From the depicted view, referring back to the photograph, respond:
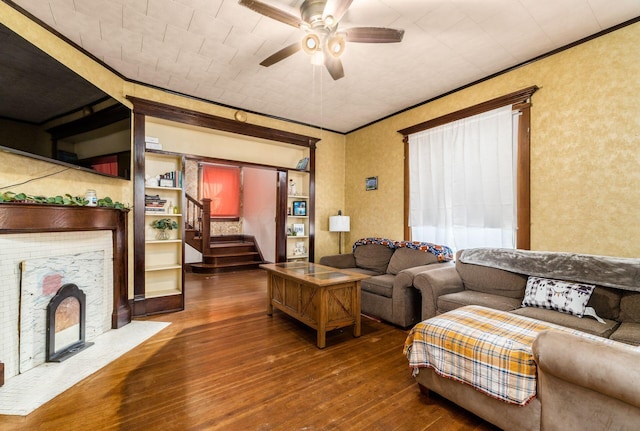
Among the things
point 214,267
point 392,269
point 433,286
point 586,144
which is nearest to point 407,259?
point 392,269

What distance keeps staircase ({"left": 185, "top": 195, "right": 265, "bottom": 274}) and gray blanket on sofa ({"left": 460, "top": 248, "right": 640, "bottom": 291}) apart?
5.21m

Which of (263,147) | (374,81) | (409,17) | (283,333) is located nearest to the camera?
(409,17)

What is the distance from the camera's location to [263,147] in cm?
499

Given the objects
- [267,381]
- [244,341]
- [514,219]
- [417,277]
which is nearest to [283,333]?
[244,341]

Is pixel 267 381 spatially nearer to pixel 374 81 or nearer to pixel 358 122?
pixel 374 81

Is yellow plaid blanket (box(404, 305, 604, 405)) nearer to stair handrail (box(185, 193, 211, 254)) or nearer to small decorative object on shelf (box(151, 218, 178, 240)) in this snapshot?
small decorative object on shelf (box(151, 218, 178, 240))

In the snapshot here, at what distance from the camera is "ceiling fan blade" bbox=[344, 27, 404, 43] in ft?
7.01

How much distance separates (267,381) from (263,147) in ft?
12.5

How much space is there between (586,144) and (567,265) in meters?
1.20

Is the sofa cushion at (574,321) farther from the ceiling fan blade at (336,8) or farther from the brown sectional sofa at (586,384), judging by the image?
the ceiling fan blade at (336,8)

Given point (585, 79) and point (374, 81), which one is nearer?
point (585, 79)

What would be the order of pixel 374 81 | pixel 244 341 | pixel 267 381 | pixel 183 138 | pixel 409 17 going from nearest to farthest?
1. pixel 267 381
2. pixel 409 17
3. pixel 244 341
4. pixel 374 81
5. pixel 183 138

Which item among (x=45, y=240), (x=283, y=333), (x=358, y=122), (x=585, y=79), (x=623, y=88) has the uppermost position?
(x=358, y=122)

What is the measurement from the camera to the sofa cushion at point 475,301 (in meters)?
2.57
